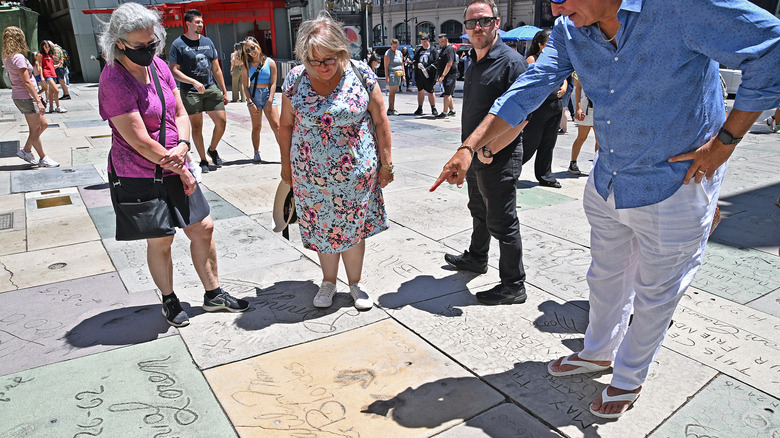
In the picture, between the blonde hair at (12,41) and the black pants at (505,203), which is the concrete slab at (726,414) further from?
the blonde hair at (12,41)

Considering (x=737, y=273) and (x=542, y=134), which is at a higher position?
(x=542, y=134)

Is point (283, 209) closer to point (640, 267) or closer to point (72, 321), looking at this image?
point (72, 321)

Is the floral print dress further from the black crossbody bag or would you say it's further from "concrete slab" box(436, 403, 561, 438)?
"concrete slab" box(436, 403, 561, 438)

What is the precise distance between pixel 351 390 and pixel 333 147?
1.42m

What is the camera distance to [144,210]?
9.92ft

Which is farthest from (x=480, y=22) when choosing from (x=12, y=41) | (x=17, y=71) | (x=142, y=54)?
(x=17, y=71)

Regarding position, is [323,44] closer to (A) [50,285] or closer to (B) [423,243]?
(B) [423,243]

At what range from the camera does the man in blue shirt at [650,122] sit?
1.86 meters

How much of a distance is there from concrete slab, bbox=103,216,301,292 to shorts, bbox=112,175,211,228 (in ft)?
3.18

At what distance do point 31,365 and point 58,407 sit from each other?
51 cm

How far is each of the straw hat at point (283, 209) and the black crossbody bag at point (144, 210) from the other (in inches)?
32.0

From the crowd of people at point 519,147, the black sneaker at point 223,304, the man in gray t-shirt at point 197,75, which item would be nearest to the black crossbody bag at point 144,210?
the crowd of people at point 519,147

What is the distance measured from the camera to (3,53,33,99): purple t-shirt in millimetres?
7164

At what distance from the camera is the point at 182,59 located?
22.5 feet
